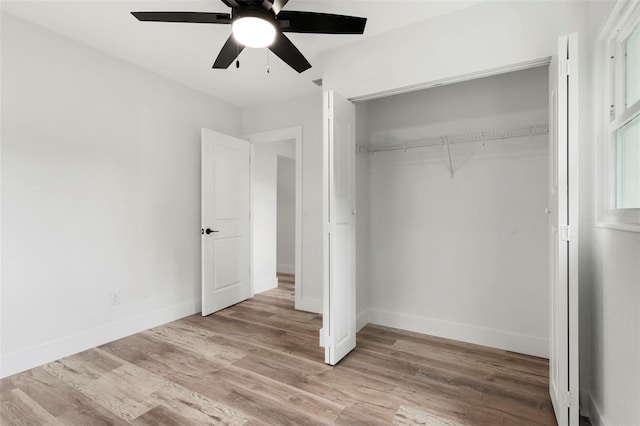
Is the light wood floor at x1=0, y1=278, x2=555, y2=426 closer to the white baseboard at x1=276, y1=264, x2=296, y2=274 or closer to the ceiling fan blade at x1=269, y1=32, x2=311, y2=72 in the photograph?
the ceiling fan blade at x1=269, y1=32, x2=311, y2=72

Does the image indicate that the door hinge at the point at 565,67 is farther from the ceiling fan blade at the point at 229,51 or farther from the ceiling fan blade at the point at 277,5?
the ceiling fan blade at the point at 229,51

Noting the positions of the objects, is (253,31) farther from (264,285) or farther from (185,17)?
(264,285)

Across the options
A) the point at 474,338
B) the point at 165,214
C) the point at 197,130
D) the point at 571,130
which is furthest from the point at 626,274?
the point at 197,130

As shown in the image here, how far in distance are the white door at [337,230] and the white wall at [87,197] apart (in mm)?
1977

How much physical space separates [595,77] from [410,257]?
199 centimetres

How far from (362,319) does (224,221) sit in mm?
2017

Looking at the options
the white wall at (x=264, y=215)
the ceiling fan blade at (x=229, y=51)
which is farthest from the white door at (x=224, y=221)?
the ceiling fan blade at (x=229, y=51)

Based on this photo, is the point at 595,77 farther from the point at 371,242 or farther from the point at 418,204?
the point at 371,242

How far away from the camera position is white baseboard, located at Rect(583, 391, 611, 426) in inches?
63.8

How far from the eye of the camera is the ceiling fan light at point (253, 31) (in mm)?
1688

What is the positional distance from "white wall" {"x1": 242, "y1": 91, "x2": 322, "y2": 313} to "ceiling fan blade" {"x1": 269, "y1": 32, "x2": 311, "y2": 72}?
60.8 inches

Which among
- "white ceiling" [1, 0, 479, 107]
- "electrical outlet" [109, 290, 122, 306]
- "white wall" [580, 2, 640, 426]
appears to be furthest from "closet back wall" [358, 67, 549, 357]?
"electrical outlet" [109, 290, 122, 306]

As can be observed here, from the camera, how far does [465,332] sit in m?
2.93

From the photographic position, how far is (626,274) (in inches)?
55.4
